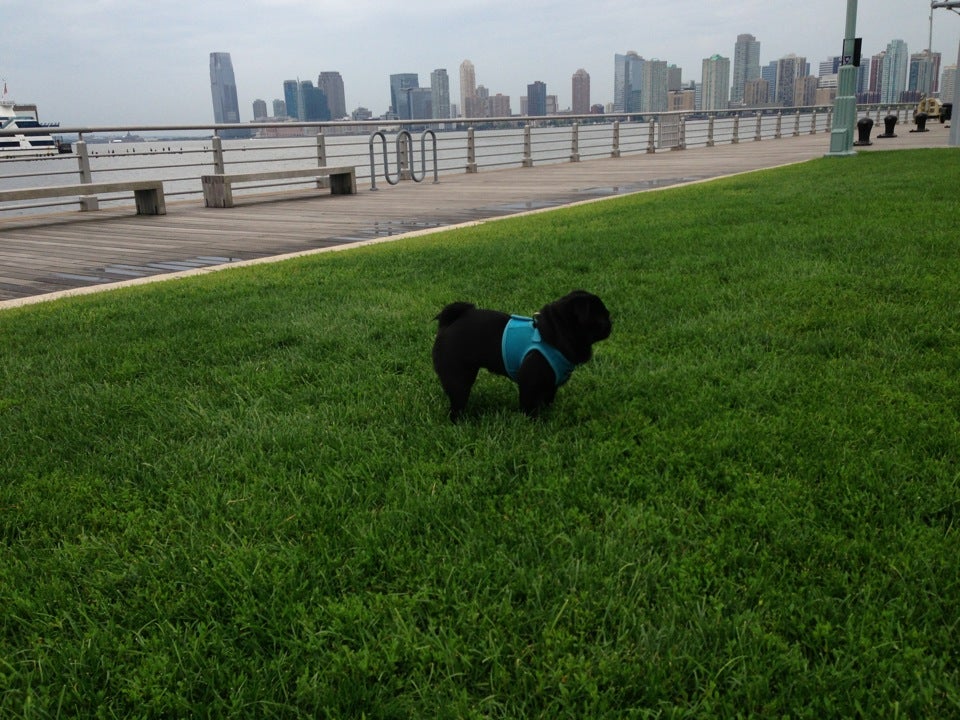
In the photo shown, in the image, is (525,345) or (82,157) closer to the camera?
(525,345)

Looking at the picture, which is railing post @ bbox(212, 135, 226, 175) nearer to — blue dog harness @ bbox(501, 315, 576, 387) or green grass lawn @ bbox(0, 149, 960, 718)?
green grass lawn @ bbox(0, 149, 960, 718)

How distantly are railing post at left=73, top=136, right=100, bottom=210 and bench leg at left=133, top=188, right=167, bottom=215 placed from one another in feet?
2.16

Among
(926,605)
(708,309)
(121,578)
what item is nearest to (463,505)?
(121,578)

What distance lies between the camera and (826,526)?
2.27 m

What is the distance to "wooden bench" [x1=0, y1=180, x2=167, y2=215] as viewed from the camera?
9680mm

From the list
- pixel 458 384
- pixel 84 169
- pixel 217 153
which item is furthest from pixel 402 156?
pixel 458 384

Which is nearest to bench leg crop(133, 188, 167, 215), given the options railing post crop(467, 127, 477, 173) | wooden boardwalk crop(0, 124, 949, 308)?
wooden boardwalk crop(0, 124, 949, 308)

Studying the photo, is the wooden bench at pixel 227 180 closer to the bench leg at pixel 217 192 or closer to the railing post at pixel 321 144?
the bench leg at pixel 217 192

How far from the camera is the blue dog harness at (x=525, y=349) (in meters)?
2.96

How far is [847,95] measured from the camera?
1570 centimetres

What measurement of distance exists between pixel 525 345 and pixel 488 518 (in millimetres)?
803

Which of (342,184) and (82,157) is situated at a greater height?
(82,157)

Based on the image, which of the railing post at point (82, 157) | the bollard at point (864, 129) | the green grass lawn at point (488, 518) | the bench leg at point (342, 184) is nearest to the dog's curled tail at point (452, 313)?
the green grass lawn at point (488, 518)

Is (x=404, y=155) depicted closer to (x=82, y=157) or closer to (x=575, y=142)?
(x=575, y=142)
